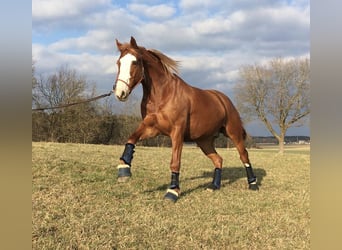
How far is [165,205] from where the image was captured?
534cm

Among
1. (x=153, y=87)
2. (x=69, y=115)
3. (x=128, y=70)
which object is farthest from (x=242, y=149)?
(x=69, y=115)

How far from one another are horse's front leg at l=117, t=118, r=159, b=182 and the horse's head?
34.1 inches

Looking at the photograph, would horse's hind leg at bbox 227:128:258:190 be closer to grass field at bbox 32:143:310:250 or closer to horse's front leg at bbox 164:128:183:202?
grass field at bbox 32:143:310:250

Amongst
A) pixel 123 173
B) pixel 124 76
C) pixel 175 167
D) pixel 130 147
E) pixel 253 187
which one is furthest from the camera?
pixel 253 187

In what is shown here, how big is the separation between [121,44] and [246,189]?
155 inches

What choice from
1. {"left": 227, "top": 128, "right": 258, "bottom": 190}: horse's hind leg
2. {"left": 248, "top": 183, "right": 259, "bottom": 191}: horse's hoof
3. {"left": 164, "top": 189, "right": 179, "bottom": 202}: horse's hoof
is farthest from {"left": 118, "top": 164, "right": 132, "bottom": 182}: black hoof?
{"left": 248, "top": 183, "right": 259, "bottom": 191}: horse's hoof

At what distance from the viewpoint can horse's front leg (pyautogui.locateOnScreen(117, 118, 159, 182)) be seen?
519cm

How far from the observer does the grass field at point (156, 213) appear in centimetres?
366

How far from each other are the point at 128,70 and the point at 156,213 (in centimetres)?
205

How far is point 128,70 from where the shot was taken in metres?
4.88

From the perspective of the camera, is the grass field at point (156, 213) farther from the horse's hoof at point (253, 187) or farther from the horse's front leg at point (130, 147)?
the horse's front leg at point (130, 147)

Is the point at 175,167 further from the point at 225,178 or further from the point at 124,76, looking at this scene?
the point at 225,178
